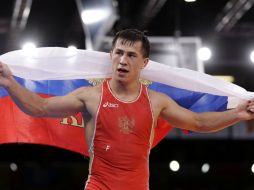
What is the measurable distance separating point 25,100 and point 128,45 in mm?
628

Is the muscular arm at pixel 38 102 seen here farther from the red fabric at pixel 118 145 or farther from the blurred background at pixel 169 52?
the blurred background at pixel 169 52

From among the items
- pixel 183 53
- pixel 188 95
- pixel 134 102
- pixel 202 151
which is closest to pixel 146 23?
pixel 183 53

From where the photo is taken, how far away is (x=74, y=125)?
13.2 ft

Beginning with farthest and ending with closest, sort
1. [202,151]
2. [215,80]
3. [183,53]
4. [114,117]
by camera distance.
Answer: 1. [202,151]
2. [183,53]
3. [215,80]
4. [114,117]

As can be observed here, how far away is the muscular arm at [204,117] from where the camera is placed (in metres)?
3.56

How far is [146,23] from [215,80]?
5.54 metres

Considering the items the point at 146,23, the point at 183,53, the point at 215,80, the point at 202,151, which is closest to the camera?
the point at 215,80

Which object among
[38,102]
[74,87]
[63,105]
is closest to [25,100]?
[38,102]

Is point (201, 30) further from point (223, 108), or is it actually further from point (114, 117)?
point (114, 117)

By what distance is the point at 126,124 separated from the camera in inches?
130

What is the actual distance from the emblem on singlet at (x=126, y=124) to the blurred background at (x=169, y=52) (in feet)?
14.9

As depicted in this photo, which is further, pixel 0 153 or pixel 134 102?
pixel 0 153

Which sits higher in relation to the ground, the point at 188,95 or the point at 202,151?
the point at 202,151

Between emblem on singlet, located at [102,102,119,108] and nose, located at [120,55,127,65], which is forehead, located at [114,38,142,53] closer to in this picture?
nose, located at [120,55,127,65]
